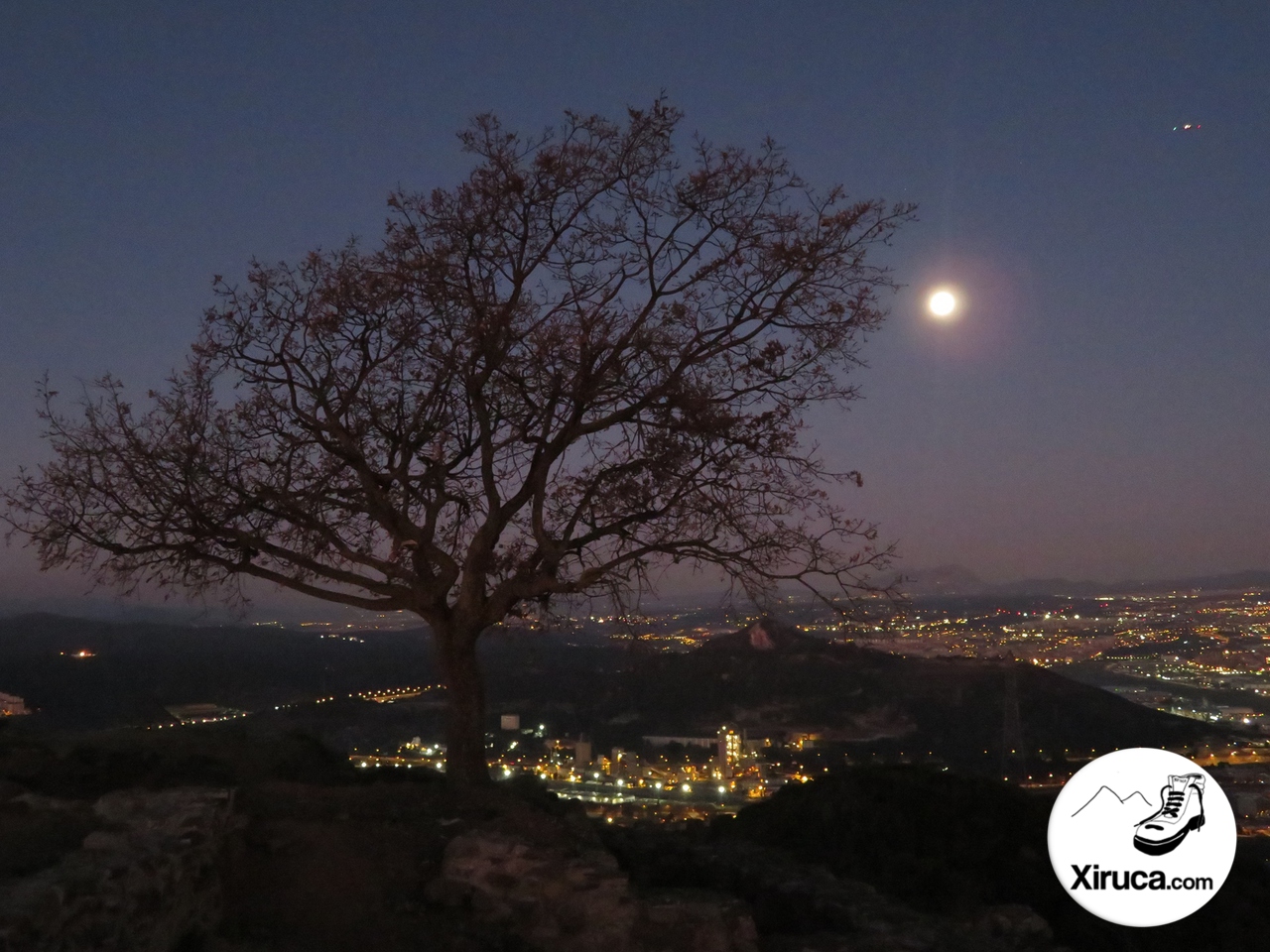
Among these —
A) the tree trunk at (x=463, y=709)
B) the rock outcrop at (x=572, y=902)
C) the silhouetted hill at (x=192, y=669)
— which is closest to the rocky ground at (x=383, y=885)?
the rock outcrop at (x=572, y=902)

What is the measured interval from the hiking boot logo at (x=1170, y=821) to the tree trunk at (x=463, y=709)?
5.81m

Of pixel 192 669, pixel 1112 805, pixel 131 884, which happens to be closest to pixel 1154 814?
pixel 1112 805

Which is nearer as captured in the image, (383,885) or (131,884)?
(131,884)

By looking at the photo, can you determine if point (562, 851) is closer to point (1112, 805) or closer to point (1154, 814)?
point (1112, 805)

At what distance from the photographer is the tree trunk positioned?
989 centimetres

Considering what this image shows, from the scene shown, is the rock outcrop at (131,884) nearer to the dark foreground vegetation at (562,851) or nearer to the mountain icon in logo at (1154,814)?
the dark foreground vegetation at (562,851)

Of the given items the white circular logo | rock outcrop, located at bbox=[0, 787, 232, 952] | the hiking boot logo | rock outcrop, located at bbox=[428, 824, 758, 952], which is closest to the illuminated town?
the white circular logo

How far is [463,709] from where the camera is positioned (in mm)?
10023

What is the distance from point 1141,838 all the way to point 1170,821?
0.28 m

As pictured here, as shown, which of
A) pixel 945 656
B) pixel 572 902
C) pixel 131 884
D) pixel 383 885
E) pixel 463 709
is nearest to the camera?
pixel 131 884

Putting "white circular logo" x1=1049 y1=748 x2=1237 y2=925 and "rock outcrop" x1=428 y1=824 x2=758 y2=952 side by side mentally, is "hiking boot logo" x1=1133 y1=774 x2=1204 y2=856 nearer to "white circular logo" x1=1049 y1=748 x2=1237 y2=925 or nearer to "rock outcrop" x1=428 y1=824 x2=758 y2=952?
"white circular logo" x1=1049 y1=748 x2=1237 y2=925

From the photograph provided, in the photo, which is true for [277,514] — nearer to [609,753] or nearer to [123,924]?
[123,924]

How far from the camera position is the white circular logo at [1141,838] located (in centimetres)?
825

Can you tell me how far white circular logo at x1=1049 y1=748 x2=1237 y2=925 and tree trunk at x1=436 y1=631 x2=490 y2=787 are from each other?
522 cm
